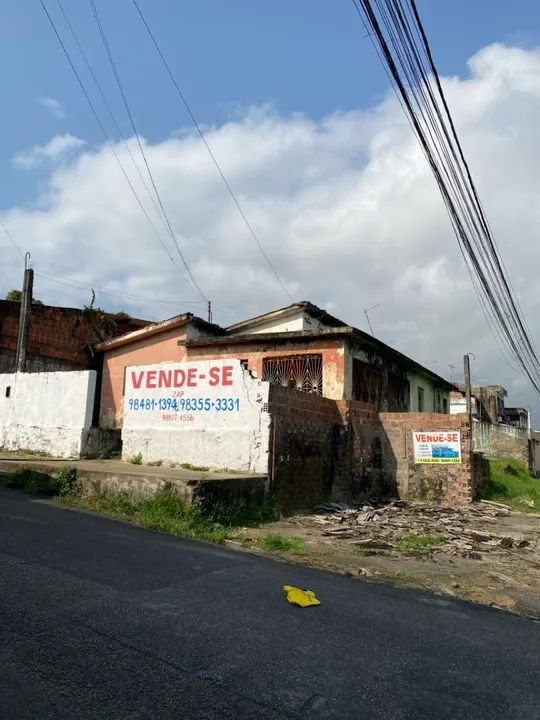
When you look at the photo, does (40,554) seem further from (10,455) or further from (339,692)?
(10,455)

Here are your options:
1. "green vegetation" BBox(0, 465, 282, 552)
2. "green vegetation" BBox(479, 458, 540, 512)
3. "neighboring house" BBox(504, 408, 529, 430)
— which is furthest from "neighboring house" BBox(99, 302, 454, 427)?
"neighboring house" BBox(504, 408, 529, 430)

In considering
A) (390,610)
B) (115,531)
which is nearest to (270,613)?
(390,610)

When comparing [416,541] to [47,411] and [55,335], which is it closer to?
[47,411]

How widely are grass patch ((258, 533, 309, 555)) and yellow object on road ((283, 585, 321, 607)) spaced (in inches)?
88.6

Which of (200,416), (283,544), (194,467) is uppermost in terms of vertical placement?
(200,416)

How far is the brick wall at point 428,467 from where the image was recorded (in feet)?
46.3

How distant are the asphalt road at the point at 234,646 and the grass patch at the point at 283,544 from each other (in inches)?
58.1

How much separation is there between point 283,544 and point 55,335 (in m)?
19.9

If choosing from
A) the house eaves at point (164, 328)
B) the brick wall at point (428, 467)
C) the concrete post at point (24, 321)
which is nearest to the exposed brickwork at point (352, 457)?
the brick wall at point (428, 467)

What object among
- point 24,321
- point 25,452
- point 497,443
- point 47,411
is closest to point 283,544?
point 47,411

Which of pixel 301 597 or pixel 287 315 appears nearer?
pixel 301 597

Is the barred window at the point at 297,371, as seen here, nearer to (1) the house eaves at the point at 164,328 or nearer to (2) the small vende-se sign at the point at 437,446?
(2) the small vende-se sign at the point at 437,446

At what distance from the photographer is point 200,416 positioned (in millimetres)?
Answer: 12172

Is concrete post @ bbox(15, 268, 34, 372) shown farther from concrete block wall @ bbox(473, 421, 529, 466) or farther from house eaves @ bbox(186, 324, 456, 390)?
concrete block wall @ bbox(473, 421, 529, 466)
